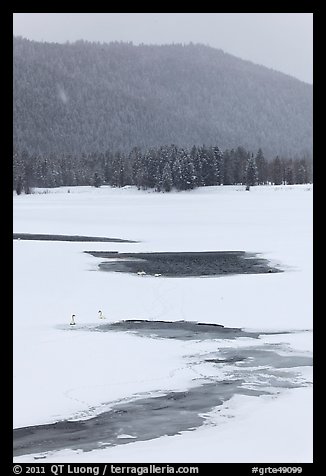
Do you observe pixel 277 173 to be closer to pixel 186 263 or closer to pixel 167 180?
pixel 167 180

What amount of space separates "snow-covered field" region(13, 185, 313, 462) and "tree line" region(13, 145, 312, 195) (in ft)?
195

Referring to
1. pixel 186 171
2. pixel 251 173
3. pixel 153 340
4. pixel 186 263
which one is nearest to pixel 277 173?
pixel 251 173

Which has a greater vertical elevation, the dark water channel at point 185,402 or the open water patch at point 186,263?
the open water patch at point 186,263

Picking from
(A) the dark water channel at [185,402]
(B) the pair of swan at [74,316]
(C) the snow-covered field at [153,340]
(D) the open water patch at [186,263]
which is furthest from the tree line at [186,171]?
(A) the dark water channel at [185,402]

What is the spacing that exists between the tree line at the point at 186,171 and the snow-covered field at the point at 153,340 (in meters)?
59.5

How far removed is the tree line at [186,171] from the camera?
102 metres

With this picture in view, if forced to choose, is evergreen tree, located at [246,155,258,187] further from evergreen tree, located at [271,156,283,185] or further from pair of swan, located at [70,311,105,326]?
pair of swan, located at [70,311,105,326]

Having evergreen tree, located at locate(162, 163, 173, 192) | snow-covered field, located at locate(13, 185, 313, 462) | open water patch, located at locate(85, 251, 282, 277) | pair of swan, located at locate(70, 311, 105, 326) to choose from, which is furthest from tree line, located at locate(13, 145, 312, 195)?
pair of swan, located at locate(70, 311, 105, 326)

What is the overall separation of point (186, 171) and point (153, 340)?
86052mm

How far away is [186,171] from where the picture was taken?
100938 mm

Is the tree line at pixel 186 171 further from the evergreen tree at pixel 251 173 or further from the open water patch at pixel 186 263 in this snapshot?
the open water patch at pixel 186 263

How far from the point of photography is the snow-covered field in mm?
9539

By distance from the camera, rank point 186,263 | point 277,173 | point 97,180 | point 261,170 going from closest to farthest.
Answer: point 186,263 → point 277,173 → point 261,170 → point 97,180
